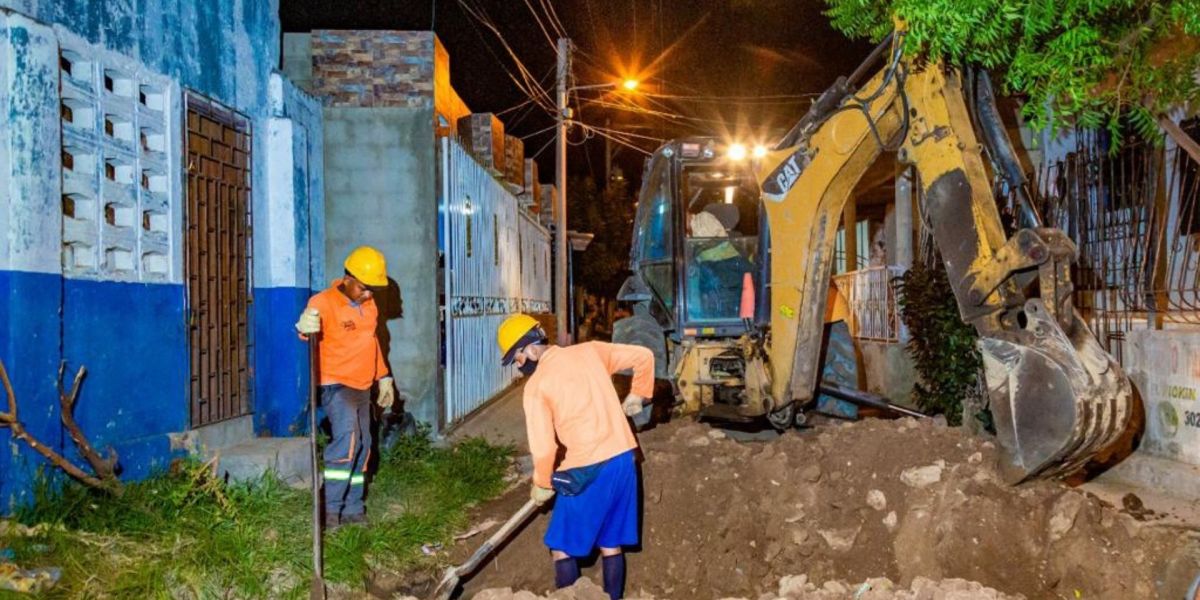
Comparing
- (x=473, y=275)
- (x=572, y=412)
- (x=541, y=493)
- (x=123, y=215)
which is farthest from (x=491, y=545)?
(x=473, y=275)

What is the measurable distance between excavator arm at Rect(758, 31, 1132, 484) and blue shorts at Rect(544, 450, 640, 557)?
202 centimetres

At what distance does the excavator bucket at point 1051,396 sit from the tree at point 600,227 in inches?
1001

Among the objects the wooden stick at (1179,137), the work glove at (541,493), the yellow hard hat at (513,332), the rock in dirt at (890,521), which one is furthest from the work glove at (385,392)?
the wooden stick at (1179,137)

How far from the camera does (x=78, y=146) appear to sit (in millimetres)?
5004

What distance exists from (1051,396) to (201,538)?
4.53 metres

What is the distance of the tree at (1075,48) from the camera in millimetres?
3992

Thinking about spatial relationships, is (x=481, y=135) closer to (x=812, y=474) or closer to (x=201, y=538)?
(x=812, y=474)

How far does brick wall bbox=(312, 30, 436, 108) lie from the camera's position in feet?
27.8

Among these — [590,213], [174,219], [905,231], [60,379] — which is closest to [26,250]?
[60,379]

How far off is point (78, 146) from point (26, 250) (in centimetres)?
80

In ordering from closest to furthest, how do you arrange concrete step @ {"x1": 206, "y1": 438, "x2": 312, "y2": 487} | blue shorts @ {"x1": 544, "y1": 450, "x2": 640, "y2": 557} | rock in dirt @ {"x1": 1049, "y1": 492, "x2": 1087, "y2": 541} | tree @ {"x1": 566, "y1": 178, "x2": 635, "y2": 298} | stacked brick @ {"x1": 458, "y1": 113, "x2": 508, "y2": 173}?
rock in dirt @ {"x1": 1049, "y1": 492, "x2": 1087, "y2": 541}, blue shorts @ {"x1": 544, "y1": 450, "x2": 640, "y2": 557}, concrete step @ {"x1": 206, "y1": 438, "x2": 312, "y2": 487}, stacked brick @ {"x1": 458, "y1": 113, "x2": 508, "y2": 173}, tree @ {"x1": 566, "y1": 178, "x2": 635, "y2": 298}

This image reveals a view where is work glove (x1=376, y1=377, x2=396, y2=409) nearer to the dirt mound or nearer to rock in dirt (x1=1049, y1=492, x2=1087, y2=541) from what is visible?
the dirt mound

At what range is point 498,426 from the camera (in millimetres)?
9805

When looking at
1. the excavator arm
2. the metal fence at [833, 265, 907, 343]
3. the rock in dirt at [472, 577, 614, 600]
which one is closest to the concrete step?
the rock in dirt at [472, 577, 614, 600]
